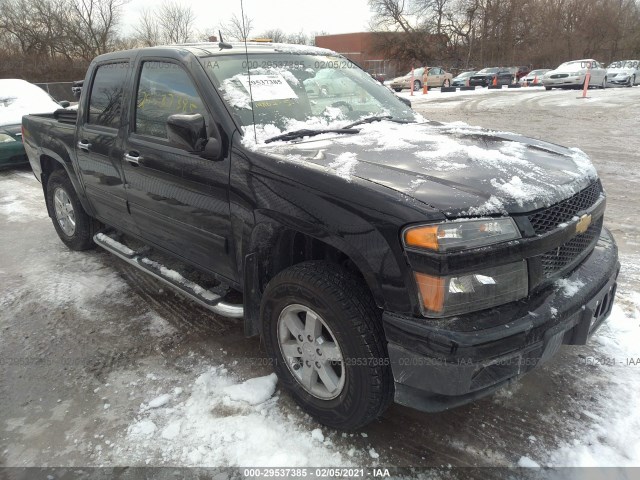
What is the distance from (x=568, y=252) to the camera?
7.30ft

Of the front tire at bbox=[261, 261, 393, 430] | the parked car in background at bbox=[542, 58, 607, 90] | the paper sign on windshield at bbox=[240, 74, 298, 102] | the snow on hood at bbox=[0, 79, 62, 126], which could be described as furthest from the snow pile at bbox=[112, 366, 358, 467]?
the parked car in background at bbox=[542, 58, 607, 90]

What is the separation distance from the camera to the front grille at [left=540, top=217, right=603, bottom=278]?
2094 millimetres

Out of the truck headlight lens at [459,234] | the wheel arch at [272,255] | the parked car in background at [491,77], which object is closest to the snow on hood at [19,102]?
the wheel arch at [272,255]

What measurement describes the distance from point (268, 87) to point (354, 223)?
1.32m

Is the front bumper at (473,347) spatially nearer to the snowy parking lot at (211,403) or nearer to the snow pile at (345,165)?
the snowy parking lot at (211,403)

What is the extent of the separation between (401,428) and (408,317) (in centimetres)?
85

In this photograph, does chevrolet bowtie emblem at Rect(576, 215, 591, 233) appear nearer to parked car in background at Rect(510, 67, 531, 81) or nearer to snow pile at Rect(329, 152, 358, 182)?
snow pile at Rect(329, 152, 358, 182)

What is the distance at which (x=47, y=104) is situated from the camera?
34.2 feet

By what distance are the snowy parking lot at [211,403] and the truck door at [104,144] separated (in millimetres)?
750

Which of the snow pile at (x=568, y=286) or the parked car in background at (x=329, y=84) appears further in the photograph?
the parked car in background at (x=329, y=84)

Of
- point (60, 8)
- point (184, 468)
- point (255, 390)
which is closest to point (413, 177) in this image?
point (255, 390)

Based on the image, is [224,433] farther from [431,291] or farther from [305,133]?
[305,133]

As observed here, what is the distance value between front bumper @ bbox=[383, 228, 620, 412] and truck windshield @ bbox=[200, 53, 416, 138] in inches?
55.6

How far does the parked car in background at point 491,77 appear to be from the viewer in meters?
32.3
